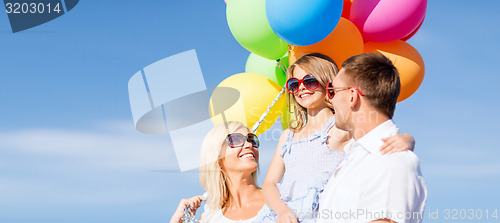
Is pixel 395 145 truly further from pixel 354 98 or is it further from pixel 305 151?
pixel 305 151

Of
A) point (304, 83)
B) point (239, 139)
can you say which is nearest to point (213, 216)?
point (239, 139)

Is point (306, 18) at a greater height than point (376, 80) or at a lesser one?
greater

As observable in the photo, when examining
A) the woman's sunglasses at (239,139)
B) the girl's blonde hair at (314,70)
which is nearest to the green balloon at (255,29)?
the girl's blonde hair at (314,70)

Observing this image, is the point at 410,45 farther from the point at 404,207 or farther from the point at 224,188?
the point at 404,207

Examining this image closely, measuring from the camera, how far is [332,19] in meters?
4.02

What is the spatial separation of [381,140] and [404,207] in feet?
1.20

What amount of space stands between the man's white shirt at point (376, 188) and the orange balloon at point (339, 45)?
1.82m

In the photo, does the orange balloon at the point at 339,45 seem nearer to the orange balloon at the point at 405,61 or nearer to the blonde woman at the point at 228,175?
the orange balloon at the point at 405,61

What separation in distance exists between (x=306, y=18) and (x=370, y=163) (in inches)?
75.2

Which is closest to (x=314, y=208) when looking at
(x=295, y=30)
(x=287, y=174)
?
(x=287, y=174)

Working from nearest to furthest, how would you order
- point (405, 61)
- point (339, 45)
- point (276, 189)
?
1. point (276, 189)
2. point (339, 45)
3. point (405, 61)

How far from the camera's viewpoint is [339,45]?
4.20m

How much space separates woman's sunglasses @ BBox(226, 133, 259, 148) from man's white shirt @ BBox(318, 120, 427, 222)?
8.05 ft

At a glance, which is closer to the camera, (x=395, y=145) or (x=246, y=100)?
(x=395, y=145)
